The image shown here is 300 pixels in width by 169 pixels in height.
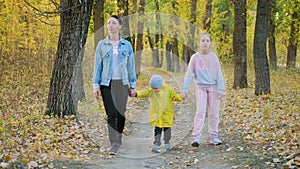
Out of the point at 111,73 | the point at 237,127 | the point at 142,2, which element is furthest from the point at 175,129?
the point at 142,2

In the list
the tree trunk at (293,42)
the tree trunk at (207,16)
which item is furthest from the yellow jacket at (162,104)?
the tree trunk at (207,16)

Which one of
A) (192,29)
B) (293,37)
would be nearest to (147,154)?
(293,37)

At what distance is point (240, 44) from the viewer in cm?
1599

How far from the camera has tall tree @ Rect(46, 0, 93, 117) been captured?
8.80 meters

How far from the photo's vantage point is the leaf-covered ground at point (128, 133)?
6.02 meters

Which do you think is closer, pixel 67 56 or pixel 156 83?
pixel 156 83

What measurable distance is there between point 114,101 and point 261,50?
737cm

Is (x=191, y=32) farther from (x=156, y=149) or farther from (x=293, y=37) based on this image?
(x=156, y=149)

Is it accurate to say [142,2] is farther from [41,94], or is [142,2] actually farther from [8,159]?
[8,159]

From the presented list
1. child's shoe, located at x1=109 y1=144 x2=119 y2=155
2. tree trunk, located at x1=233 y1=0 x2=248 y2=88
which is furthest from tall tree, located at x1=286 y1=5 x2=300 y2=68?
child's shoe, located at x1=109 y1=144 x2=119 y2=155

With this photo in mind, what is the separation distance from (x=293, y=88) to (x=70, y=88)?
9483 mm

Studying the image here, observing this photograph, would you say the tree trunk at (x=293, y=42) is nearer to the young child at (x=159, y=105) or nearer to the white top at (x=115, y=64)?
the young child at (x=159, y=105)

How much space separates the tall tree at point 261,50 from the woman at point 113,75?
6.99 metres

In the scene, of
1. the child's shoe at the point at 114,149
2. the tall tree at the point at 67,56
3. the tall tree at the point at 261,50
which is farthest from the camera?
the tall tree at the point at 261,50
